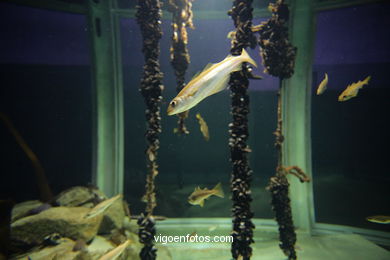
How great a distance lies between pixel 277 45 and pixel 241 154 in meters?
2.27

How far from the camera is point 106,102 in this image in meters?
6.28

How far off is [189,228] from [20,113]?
7.30m

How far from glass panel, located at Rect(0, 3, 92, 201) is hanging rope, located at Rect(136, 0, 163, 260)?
439 cm

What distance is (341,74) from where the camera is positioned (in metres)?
6.11

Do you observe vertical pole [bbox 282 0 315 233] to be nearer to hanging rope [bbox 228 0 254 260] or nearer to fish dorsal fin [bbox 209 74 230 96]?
hanging rope [bbox 228 0 254 260]

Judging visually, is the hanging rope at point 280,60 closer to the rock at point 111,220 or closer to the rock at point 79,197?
the rock at point 111,220

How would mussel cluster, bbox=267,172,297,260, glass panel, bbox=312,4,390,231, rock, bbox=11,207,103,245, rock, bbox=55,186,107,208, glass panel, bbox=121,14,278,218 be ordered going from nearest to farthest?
mussel cluster, bbox=267,172,297,260 < rock, bbox=11,207,103,245 < rock, bbox=55,186,107,208 < glass panel, bbox=312,4,390,231 < glass panel, bbox=121,14,278,218

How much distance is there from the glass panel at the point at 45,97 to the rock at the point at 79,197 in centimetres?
163

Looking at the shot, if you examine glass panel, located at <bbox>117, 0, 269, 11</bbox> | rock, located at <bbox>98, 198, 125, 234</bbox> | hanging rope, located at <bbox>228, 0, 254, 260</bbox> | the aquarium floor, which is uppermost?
glass panel, located at <bbox>117, 0, 269, 11</bbox>

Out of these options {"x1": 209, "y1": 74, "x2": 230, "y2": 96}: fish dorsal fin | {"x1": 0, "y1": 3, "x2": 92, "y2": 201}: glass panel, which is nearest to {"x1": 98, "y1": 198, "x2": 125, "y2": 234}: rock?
{"x1": 0, "y1": 3, "x2": 92, "y2": 201}: glass panel

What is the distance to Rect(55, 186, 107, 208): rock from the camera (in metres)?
4.93

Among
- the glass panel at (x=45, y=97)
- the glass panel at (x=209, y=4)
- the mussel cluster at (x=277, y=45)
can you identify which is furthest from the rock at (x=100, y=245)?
the glass panel at (x=209, y=4)

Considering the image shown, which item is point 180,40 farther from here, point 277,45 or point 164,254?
point 164,254

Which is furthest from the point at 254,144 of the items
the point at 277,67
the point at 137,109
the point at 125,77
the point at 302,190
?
the point at 125,77
